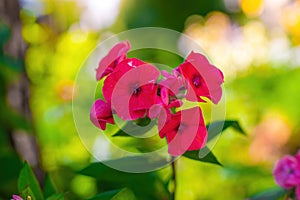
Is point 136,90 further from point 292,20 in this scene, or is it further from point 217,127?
point 292,20

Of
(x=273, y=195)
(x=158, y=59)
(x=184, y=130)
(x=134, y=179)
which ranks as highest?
(x=184, y=130)

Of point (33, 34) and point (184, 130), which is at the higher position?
point (184, 130)

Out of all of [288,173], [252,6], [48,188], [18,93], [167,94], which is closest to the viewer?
[167,94]

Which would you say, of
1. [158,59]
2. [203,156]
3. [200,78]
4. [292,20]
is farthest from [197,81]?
[292,20]

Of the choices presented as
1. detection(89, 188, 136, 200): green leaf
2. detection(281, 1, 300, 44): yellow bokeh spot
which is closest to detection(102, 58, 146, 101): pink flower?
detection(89, 188, 136, 200): green leaf

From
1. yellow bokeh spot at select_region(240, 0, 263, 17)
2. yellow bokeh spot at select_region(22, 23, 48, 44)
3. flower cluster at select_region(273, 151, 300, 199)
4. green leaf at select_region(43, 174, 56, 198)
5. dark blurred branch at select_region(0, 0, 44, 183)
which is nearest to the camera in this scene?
green leaf at select_region(43, 174, 56, 198)

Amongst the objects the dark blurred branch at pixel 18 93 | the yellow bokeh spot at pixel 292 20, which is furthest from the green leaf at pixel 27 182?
the yellow bokeh spot at pixel 292 20

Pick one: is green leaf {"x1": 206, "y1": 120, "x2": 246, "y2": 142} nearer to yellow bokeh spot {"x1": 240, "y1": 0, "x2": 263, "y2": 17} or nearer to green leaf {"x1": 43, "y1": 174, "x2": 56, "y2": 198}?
green leaf {"x1": 43, "y1": 174, "x2": 56, "y2": 198}
